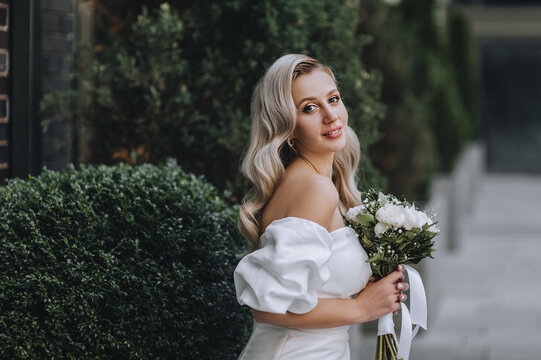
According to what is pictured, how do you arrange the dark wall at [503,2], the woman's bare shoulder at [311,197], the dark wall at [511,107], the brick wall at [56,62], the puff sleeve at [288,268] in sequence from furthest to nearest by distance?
the dark wall at [511,107] < the dark wall at [503,2] < the brick wall at [56,62] < the woman's bare shoulder at [311,197] < the puff sleeve at [288,268]

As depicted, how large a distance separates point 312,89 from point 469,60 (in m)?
17.9

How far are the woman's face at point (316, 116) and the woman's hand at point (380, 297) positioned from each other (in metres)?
0.51

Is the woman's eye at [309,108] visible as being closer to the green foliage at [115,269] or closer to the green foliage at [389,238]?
the green foliage at [389,238]

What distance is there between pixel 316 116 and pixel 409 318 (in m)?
0.82

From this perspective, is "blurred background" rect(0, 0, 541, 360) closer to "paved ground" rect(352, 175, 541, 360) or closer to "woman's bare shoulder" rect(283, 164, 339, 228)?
"paved ground" rect(352, 175, 541, 360)

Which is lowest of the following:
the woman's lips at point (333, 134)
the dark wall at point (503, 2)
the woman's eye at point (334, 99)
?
the woman's lips at point (333, 134)

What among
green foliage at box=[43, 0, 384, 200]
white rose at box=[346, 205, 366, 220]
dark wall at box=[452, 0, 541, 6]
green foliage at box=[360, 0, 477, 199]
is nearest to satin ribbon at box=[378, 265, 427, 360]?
white rose at box=[346, 205, 366, 220]

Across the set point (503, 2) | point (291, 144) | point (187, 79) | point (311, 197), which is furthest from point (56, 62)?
point (503, 2)

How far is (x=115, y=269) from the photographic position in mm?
3297

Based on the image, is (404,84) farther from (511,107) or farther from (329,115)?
(511,107)

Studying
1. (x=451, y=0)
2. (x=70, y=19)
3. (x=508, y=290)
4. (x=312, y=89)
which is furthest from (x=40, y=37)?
(x=451, y=0)

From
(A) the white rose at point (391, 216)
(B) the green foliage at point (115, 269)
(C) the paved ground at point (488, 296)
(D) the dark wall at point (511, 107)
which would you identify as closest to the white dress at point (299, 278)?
(A) the white rose at point (391, 216)

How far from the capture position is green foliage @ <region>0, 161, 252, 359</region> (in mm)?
3162

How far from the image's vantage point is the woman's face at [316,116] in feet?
9.03
